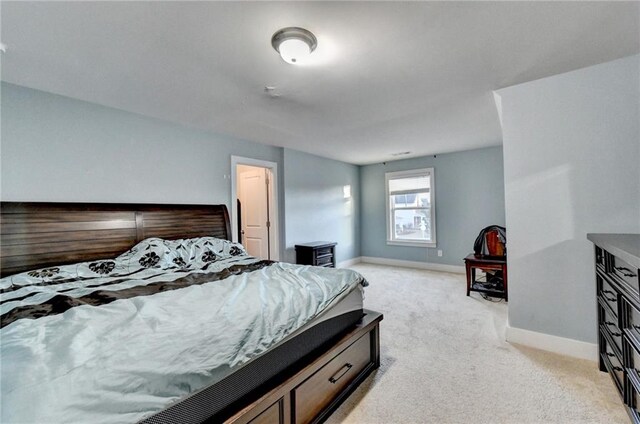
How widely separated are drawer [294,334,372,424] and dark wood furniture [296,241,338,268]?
2.46 meters

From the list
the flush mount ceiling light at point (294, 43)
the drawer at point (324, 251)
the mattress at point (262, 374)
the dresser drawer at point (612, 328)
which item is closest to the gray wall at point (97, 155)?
the drawer at point (324, 251)

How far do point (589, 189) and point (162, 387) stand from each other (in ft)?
9.99

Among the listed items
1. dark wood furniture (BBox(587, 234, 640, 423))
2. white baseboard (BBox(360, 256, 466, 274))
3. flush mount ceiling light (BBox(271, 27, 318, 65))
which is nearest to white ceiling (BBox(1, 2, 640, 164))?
flush mount ceiling light (BBox(271, 27, 318, 65))

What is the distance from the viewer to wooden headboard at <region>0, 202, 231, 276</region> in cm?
221

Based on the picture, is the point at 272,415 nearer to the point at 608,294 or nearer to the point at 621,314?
the point at 621,314

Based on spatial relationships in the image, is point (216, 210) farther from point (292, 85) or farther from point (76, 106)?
point (292, 85)

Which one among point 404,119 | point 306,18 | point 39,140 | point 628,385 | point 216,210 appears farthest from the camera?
point 216,210

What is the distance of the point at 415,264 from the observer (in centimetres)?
579

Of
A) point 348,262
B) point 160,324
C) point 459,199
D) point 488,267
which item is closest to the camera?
point 160,324

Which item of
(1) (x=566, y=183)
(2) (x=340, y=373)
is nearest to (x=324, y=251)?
(2) (x=340, y=373)

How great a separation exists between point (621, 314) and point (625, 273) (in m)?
0.26

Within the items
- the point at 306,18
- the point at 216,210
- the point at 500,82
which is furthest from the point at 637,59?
the point at 216,210

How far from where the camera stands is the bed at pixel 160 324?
3.09ft

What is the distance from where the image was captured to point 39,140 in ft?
7.92
